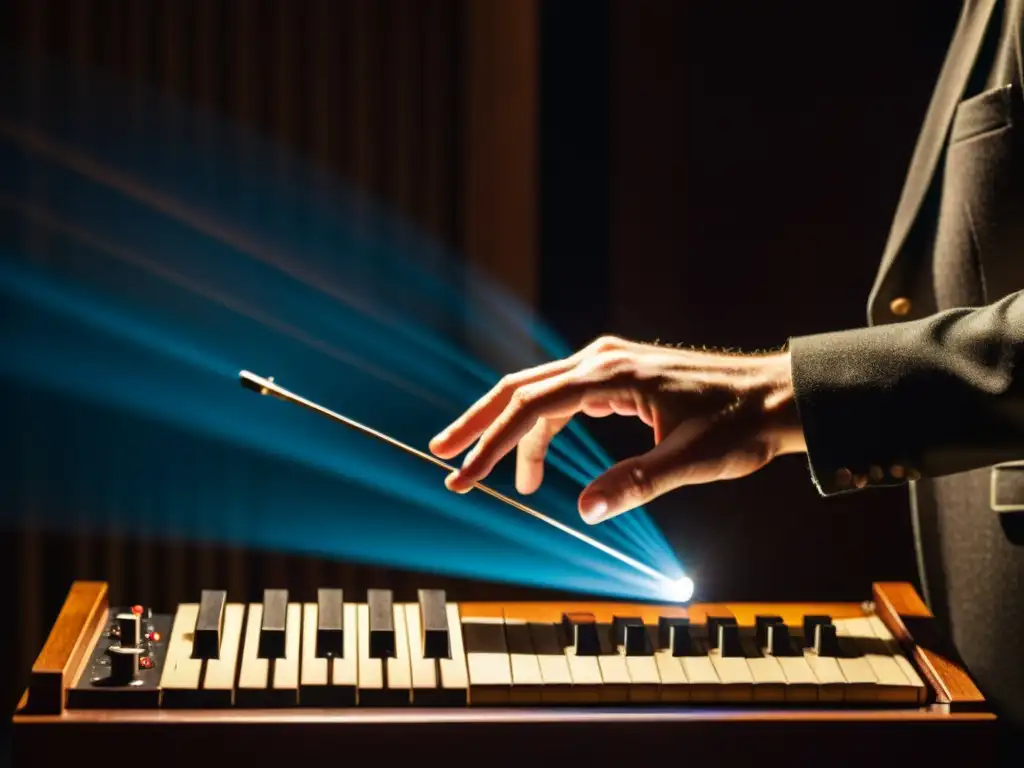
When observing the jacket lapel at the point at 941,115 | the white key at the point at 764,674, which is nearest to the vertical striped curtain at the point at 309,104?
the jacket lapel at the point at 941,115

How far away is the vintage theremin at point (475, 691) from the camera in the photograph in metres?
1.06

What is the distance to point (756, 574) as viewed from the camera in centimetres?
274

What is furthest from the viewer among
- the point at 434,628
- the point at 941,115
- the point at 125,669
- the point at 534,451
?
the point at 941,115

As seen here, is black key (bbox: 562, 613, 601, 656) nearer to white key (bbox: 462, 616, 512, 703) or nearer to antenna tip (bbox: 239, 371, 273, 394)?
white key (bbox: 462, 616, 512, 703)

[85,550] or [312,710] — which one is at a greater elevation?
[85,550]

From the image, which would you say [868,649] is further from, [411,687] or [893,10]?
[893,10]

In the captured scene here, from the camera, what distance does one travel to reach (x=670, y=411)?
1.17 metres

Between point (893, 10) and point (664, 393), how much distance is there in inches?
73.0

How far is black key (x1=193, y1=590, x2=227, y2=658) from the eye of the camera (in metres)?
1.17

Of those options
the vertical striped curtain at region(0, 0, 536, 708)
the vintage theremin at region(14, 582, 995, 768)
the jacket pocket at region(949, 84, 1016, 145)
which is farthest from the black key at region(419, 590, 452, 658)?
Result: the vertical striped curtain at region(0, 0, 536, 708)

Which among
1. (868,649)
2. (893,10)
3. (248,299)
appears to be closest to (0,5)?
(248,299)

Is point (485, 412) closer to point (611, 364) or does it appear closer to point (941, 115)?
point (611, 364)

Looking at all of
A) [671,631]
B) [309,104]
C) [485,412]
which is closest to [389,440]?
[485,412]

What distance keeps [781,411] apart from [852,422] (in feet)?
0.21
